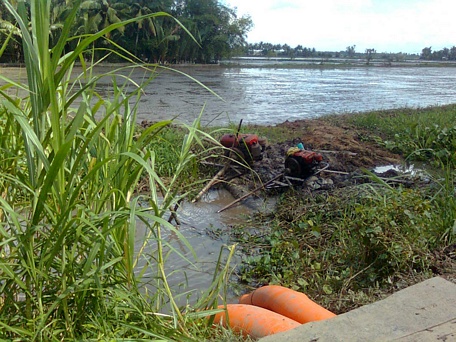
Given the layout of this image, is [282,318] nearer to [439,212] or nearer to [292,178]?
[439,212]

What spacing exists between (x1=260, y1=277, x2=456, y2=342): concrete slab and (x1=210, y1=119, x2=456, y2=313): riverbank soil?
436 mm

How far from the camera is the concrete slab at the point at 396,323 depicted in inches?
77.5

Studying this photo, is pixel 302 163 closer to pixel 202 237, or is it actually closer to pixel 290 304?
pixel 202 237

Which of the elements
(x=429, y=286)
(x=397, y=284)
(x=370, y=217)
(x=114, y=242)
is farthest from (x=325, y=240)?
(x=114, y=242)

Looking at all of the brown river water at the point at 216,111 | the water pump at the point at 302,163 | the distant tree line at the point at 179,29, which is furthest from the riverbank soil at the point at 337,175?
the distant tree line at the point at 179,29

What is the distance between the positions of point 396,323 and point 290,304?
→ 2.39 feet

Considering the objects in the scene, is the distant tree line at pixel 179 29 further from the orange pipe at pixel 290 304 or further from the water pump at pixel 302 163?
the orange pipe at pixel 290 304

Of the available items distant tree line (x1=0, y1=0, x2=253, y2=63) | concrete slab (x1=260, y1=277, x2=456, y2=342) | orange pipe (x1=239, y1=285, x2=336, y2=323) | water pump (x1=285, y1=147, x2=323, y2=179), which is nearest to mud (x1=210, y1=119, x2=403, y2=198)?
water pump (x1=285, y1=147, x2=323, y2=179)

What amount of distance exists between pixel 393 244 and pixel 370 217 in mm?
333

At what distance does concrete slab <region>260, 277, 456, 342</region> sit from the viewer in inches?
77.5

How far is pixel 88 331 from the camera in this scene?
1.91m

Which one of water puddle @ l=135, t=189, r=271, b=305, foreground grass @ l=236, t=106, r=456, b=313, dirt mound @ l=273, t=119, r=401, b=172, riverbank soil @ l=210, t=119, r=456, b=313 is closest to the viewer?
riverbank soil @ l=210, t=119, r=456, b=313

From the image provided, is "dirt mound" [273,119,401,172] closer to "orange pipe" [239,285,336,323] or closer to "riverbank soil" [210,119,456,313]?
"riverbank soil" [210,119,456,313]

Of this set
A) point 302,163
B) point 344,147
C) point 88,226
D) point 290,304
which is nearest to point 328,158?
point 344,147
